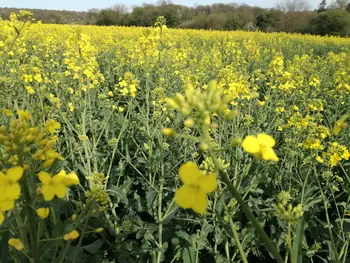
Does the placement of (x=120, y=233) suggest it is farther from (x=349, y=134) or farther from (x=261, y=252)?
(x=349, y=134)

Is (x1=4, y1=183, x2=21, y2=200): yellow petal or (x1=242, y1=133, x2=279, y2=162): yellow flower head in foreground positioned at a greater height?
(x1=242, y1=133, x2=279, y2=162): yellow flower head in foreground

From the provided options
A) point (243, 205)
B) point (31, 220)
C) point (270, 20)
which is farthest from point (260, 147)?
point (270, 20)

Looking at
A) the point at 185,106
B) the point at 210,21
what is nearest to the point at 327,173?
the point at 185,106

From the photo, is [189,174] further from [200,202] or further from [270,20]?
[270,20]

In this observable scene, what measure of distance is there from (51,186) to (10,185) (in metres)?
0.12

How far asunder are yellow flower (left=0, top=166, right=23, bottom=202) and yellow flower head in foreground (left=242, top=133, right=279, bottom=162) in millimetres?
555

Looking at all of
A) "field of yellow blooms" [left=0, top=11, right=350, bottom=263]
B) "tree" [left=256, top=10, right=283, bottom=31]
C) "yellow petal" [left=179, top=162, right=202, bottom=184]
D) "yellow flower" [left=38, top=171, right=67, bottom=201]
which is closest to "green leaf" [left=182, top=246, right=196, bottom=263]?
"field of yellow blooms" [left=0, top=11, right=350, bottom=263]

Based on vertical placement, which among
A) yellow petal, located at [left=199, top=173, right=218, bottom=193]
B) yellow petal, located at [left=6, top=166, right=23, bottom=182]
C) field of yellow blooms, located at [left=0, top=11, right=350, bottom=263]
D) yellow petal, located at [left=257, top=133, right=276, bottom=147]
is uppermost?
yellow petal, located at [left=257, top=133, right=276, bottom=147]

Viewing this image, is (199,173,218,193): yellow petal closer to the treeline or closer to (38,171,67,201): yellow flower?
(38,171,67,201): yellow flower

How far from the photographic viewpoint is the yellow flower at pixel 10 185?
2.92ft

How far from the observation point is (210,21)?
26.9 meters

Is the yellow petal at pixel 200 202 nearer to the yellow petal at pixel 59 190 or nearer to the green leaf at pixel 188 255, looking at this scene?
the yellow petal at pixel 59 190

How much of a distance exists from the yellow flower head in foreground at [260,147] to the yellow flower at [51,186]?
0.52m

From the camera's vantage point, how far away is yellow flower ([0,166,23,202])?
2.92ft
